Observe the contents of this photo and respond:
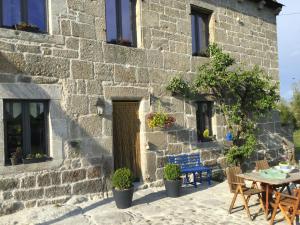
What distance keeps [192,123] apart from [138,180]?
211 centimetres

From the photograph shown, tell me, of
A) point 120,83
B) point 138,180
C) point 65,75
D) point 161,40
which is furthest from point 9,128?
point 161,40

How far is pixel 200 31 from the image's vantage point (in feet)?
32.2

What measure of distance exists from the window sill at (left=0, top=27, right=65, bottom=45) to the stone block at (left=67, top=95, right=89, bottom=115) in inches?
42.7

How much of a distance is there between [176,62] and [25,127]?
411cm

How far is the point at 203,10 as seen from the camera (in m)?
9.74

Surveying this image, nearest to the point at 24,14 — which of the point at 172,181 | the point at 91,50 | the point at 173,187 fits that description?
the point at 91,50

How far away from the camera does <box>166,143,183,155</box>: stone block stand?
27.3ft

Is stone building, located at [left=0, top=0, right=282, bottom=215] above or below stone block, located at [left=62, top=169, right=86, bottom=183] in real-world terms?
above

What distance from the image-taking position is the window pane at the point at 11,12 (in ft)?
20.1

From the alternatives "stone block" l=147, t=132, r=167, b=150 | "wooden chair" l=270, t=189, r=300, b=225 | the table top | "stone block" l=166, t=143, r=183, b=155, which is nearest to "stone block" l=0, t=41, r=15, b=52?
"stone block" l=147, t=132, r=167, b=150

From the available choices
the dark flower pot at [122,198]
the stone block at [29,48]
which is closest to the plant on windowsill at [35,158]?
the dark flower pot at [122,198]

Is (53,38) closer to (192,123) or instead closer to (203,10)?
(192,123)

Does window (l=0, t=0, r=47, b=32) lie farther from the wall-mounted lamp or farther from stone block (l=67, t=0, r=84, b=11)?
the wall-mounted lamp

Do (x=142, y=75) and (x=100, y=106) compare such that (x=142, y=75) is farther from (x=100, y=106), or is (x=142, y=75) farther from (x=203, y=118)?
(x=203, y=118)
